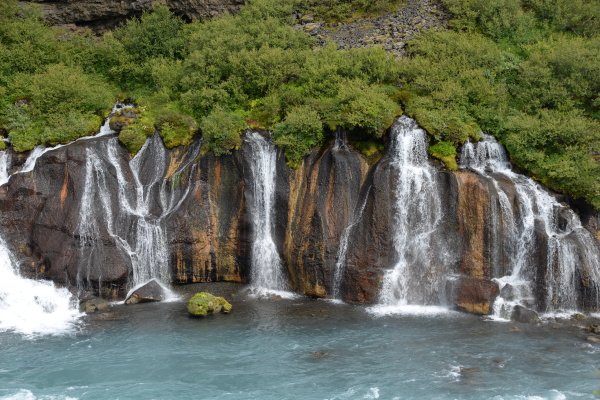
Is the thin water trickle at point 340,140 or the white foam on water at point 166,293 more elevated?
the thin water trickle at point 340,140

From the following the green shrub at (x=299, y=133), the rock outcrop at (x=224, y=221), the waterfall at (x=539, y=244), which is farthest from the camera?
the green shrub at (x=299, y=133)

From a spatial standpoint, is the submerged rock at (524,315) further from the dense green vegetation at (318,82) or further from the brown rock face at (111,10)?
the brown rock face at (111,10)

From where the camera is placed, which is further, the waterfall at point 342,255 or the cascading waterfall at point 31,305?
the waterfall at point 342,255

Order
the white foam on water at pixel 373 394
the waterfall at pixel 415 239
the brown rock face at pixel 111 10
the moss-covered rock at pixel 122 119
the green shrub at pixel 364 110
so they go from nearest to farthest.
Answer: the white foam on water at pixel 373 394, the waterfall at pixel 415 239, the green shrub at pixel 364 110, the moss-covered rock at pixel 122 119, the brown rock face at pixel 111 10

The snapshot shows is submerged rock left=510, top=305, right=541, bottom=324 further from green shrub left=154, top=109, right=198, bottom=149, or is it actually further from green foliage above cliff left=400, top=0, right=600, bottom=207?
green shrub left=154, top=109, right=198, bottom=149

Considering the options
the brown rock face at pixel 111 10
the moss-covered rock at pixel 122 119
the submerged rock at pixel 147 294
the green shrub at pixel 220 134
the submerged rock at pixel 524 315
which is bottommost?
the submerged rock at pixel 524 315

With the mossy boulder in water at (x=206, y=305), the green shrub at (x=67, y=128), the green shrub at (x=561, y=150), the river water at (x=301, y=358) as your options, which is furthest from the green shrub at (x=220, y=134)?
the green shrub at (x=561, y=150)

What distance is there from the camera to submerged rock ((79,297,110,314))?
21.7 metres

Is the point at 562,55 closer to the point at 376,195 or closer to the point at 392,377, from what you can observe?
the point at 376,195

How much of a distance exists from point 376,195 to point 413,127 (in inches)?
158

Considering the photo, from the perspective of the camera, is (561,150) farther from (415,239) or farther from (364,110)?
(364,110)

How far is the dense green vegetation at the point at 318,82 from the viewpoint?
23.6 metres

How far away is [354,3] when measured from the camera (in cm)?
3591

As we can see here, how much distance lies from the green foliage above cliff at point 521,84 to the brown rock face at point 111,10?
608 inches
